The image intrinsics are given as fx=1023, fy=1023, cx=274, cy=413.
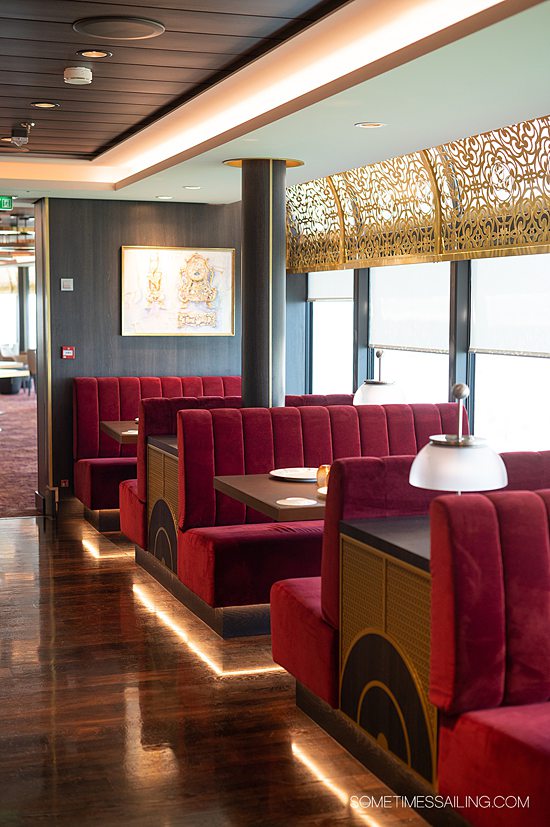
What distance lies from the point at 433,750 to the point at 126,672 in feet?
6.71

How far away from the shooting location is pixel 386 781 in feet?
11.9

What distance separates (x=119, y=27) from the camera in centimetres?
436

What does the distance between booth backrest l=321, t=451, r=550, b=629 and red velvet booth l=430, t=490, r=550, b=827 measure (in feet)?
2.75

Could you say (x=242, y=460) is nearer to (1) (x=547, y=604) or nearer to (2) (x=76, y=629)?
(2) (x=76, y=629)

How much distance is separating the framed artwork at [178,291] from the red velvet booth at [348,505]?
17.6 feet

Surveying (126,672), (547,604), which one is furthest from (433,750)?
(126,672)

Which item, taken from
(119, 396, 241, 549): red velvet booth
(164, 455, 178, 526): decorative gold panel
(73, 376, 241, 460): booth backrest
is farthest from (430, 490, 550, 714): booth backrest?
(73, 376, 241, 460): booth backrest

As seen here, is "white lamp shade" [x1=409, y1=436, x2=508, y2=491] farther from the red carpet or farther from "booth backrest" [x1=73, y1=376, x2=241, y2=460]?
the red carpet

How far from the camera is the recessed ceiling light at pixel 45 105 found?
595 centimetres

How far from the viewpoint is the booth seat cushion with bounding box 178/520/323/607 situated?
5.29 metres

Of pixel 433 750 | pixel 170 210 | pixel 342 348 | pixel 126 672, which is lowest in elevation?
pixel 126 672

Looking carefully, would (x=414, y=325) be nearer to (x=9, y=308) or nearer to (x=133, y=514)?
(x=133, y=514)

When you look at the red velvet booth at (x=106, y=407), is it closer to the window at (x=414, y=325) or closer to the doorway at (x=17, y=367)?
the doorway at (x=17, y=367)

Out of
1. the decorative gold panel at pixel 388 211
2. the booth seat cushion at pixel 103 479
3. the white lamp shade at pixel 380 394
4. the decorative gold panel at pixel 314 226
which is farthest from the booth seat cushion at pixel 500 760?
the decorative gold panel at pixel 314 226
